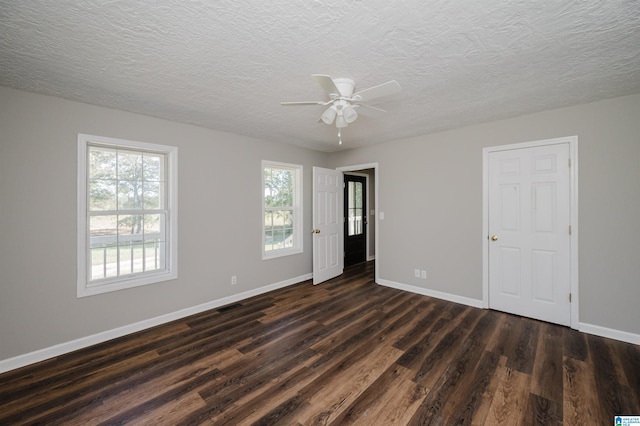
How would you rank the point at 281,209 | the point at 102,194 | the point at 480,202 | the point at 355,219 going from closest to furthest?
the point at 102,194, the point at 480,202, the point at 281,209, the point at 355,219

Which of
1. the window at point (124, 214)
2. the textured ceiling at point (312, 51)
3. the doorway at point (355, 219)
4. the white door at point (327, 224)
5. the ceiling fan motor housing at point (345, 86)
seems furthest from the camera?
the doorway at point (355, 219)

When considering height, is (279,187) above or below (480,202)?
above

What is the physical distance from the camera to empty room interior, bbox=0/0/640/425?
1688 millimetres

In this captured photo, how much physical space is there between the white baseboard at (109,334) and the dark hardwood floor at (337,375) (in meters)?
0.10

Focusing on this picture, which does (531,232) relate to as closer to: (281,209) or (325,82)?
(325,82)

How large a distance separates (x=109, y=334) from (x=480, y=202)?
4723 mm

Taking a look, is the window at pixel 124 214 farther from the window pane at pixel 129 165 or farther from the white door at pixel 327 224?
the white door at pixel 327 224

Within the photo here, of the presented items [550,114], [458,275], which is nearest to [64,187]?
[458,275]

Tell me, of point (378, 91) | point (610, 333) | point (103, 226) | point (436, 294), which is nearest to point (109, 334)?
point (103, 226)

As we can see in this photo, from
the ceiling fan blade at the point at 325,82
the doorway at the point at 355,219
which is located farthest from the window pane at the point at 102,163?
the doorway at the point at 355,219

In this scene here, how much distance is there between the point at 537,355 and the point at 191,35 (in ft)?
12.5

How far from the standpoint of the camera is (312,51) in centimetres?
179

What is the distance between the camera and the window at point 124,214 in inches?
106

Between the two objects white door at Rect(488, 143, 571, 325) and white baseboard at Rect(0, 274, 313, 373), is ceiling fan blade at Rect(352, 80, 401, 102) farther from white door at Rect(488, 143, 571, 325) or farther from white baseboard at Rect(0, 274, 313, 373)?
white baseboard at Rect(0, 274, 313, 373)
